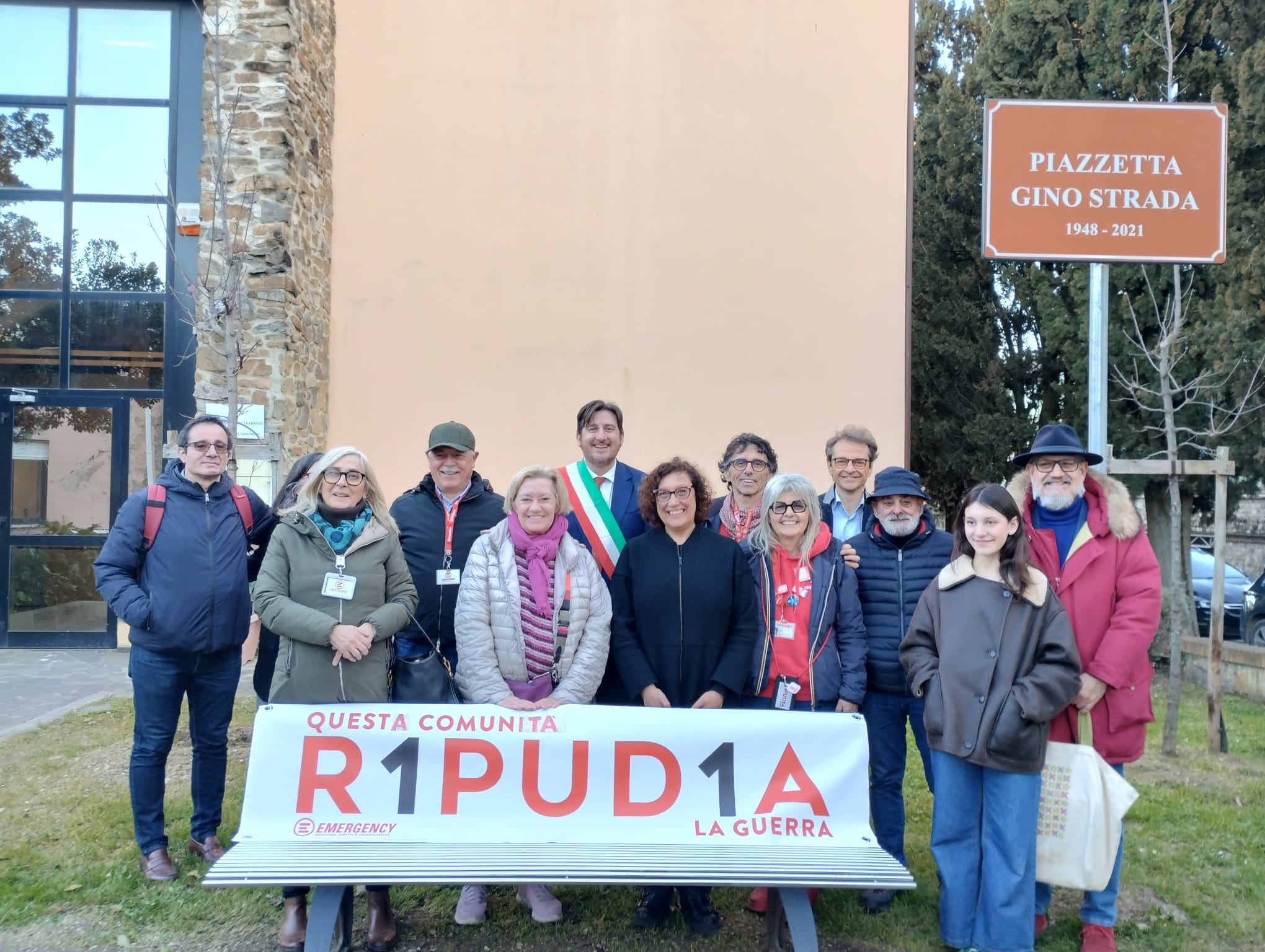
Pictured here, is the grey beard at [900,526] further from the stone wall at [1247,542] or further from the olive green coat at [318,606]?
the stone wall at [1247,542]

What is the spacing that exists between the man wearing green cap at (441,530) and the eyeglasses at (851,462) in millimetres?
1562

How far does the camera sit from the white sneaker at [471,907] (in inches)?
145

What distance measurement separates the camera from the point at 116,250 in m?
9.14

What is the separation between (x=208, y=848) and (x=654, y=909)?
2.03m

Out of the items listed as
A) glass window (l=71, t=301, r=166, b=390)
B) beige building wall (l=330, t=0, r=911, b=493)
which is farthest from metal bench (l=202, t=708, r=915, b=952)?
glass window (l=71, t=301, r=166, b=390)

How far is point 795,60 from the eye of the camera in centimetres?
891

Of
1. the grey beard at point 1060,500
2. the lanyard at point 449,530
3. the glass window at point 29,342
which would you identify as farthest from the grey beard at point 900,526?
the glass window at point 29,342

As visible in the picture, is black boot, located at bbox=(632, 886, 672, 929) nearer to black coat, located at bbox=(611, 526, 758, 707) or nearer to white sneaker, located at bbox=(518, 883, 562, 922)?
white sneaker, located at bbox=(518, 883, 562, 922)

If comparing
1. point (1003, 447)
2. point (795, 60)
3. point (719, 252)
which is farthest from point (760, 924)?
point (1003, 447)

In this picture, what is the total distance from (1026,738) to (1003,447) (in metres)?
10.4

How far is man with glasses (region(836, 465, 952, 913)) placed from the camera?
150 inches

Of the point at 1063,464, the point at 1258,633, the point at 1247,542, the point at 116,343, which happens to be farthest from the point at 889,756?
the point at 1247,542

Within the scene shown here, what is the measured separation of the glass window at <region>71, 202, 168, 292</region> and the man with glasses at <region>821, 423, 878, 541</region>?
7485 mm

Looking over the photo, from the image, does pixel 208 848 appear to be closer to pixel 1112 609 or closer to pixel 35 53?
pixel 1112 609
